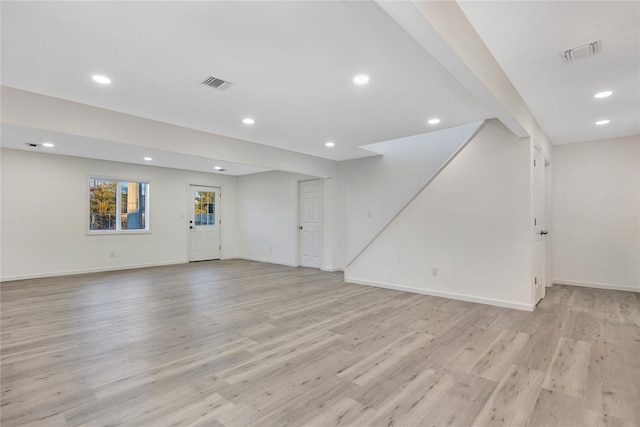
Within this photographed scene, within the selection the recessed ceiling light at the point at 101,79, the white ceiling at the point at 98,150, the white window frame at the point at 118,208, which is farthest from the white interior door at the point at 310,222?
the recessed ceiling light at the point at 101,79

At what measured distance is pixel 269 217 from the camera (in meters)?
8.30

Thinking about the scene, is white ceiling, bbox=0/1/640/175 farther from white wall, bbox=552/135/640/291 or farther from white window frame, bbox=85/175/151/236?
white window frame, bbox=85/175/151/236

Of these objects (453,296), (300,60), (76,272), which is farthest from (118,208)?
(453,296)

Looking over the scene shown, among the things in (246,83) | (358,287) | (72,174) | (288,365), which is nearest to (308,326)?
(288,365)

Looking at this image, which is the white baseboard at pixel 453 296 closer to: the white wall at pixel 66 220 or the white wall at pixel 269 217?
the white wall at pixel 269 217

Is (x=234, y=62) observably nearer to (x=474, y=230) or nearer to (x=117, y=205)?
(x=474, y=230)

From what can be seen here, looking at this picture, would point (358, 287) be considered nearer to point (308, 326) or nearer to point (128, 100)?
point (308, 326)

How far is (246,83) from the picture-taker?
2900 mm

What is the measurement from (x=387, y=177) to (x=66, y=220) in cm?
654

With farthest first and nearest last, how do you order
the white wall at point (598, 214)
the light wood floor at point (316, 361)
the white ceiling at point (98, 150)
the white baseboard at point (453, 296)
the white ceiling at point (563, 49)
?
1. the white wall at point (598, 214)
2. the white ceiling at point (98, 150)
3. the white baseboard at point (453, 296)
4. the white ceiling at point (563, 49)
5. the light wood floor at point (316, 361)

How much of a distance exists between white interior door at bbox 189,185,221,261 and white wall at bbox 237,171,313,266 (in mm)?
702

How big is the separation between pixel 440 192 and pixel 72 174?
7.10m

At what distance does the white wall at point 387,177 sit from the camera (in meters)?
5.57

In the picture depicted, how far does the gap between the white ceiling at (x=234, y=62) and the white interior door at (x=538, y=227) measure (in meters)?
1.15
